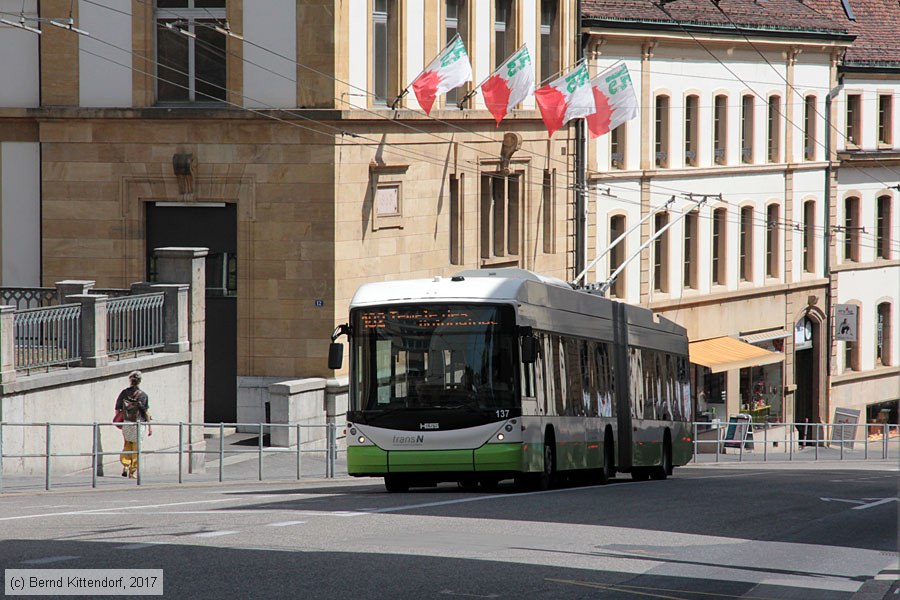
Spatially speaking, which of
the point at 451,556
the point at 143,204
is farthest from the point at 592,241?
the point at 451,556

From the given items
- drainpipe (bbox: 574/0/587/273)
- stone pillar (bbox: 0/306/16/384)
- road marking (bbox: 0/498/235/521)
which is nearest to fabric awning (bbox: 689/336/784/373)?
drainpipe (bbox: 574/0/587/273)

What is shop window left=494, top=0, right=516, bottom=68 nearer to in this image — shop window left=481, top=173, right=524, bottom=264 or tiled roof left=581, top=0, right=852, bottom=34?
shop window left=481, top=173, right=524, bottom=264

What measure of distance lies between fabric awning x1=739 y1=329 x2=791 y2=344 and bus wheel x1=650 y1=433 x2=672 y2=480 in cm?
2199

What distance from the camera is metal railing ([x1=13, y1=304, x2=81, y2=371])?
24.5 meters

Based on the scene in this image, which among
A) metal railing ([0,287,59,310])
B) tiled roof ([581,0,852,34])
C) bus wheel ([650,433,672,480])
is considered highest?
tiled roof ([581,0,852,34])

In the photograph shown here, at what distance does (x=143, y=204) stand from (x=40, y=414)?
10369mm

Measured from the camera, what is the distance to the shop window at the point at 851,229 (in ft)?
191

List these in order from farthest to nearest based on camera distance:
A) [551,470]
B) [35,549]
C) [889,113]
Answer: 1. [889,113]
2. [551,470]
3. [35,549]

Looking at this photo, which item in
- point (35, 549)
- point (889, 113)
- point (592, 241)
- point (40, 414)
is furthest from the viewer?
point (889, 113)

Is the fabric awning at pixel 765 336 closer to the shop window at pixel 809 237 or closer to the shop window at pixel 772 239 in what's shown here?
the shop window at pixel 772 239

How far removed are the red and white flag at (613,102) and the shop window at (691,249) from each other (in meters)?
13.9

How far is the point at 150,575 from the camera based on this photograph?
1167 centimetres

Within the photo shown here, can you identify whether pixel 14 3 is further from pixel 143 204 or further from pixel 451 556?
pixel 451 556

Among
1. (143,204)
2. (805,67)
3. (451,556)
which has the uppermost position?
(805,67)
